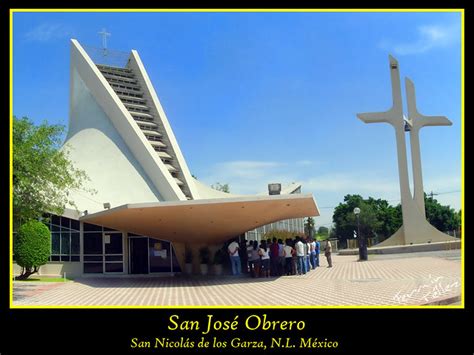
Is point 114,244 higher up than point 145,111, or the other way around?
point 145,111

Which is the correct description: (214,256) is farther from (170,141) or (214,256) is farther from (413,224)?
(413,224)

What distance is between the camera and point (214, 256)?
65.2 feet

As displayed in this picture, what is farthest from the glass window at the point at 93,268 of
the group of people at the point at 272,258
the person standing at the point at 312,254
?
the person standing at the point at 312,254

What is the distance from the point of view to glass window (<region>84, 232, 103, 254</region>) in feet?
67.4

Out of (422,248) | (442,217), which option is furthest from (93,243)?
(442,217)

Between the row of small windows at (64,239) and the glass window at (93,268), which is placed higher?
the row of small windows at (64,239)

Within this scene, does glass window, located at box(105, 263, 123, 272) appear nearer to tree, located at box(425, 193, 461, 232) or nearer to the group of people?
the group of people

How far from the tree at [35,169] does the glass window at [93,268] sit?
753 cm

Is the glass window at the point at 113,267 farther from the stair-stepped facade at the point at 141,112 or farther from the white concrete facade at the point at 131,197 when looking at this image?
the stair-stepped facade at the point at 141,112

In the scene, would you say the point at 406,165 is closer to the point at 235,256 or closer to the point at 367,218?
the point at 235,256

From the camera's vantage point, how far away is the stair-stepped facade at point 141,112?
27.7m
